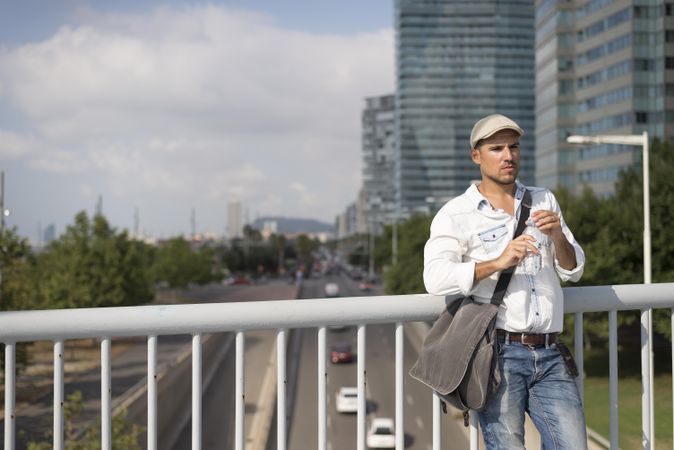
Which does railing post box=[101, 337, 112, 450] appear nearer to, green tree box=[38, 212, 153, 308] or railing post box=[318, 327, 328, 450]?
railing post box=[318, 327, 328, 450]

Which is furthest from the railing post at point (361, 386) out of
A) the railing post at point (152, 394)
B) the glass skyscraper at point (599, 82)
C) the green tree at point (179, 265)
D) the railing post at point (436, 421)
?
the green tree at point (179, 265)

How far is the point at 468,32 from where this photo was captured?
129 m

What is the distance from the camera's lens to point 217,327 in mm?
2785

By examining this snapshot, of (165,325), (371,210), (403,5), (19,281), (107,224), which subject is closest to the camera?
(165,325)

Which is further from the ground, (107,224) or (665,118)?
(665,118)

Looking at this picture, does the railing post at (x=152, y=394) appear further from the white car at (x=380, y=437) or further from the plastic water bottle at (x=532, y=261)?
the plastic water bottle at (x=532, y=261)

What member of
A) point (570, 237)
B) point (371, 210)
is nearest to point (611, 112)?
point (570, 237)

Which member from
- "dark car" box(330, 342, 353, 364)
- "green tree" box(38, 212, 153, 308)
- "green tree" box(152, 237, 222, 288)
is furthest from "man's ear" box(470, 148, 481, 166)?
"green tree" box(152, 237, 222, 288)

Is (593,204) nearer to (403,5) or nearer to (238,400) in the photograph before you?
(238,400)

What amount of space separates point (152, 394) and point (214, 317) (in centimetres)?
43

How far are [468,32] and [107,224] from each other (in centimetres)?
10893

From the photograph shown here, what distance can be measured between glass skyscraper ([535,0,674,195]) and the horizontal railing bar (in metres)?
45.0

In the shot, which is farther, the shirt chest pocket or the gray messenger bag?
the shirt chest pocket

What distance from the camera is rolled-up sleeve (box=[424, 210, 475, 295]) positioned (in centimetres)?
259
